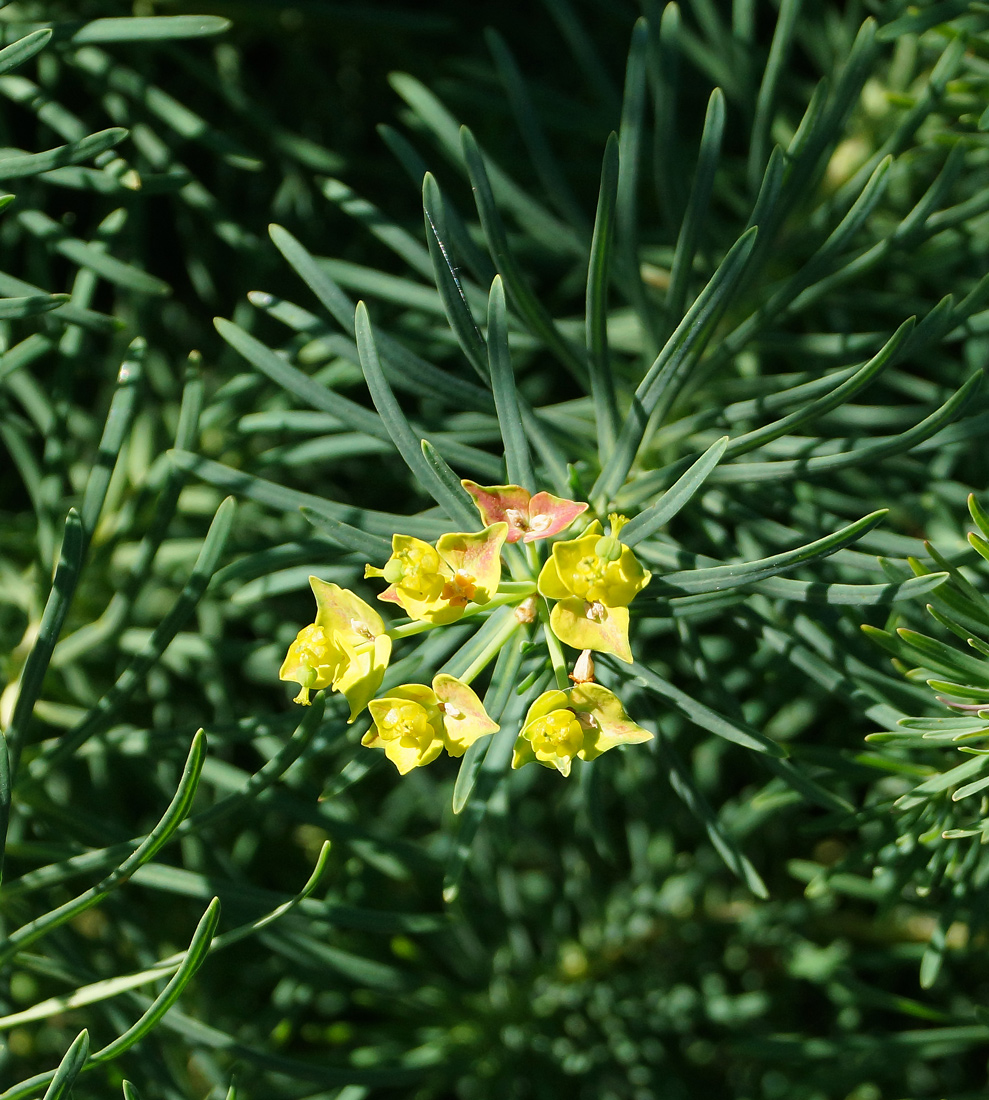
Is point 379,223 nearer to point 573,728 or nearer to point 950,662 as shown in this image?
point 573,728

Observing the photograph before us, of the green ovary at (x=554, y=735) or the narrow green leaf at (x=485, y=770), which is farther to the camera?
the narrow green leaf at (x=485, y=770)

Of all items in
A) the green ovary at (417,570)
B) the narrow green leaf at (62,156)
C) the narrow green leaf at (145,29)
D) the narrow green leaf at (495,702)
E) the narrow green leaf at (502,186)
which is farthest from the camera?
the narrow green leaf at (502,186)

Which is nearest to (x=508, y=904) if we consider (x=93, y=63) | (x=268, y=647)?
(x=268, y=647)

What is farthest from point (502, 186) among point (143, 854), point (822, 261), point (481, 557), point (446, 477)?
point (143, 854)

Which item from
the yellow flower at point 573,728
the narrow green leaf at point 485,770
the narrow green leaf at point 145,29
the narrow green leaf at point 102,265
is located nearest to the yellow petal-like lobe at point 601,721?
the yellow flower at point 573,728

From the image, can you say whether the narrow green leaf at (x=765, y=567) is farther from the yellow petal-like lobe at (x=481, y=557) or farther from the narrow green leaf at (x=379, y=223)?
the narrow green leaf at (x=379, y=223)

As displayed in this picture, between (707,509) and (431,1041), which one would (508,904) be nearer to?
(431,1041)

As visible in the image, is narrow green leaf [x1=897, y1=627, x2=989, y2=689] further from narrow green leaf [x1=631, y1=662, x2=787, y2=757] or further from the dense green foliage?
narrow green leaf [x1=631, y1=662, x2=787, y2=757]
